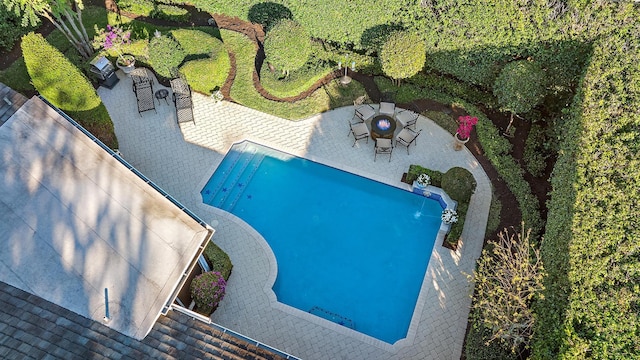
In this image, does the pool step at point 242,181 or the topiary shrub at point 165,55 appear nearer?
the pool step at point 242,181

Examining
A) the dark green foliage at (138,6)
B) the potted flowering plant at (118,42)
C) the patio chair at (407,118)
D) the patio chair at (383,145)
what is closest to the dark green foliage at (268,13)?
the dark green foliage at (138,6)

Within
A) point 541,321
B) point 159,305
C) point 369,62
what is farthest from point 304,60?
point 541,321

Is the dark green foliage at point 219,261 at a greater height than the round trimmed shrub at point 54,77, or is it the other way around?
A: the round trimmed shrub at point 54,77

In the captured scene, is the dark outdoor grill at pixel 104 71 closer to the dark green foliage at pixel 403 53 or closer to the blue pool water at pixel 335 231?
the blue pool water at pixel 335 231

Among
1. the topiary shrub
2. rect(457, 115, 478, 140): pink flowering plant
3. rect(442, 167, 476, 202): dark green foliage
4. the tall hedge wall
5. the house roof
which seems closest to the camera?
the house roof

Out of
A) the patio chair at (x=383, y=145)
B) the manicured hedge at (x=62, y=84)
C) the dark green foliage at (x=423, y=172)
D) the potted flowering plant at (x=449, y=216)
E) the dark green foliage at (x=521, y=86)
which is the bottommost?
the manicured hedge at (x=62, y=84)

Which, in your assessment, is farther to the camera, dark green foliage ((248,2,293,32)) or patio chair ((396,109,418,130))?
dark green foliage ((248,2,293,32))

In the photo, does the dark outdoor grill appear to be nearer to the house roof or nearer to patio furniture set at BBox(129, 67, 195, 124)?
patio furniture set at BBox(129, 67, 195, 124)

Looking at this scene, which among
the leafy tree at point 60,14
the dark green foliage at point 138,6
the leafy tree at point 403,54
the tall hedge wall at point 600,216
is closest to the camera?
the tall hedge wall at point 600,216

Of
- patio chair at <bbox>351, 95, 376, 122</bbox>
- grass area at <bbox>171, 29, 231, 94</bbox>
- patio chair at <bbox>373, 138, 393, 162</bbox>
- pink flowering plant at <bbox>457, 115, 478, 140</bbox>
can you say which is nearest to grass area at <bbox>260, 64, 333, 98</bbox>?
grass area at <bbox>171, 29, 231, 94</bbox>
